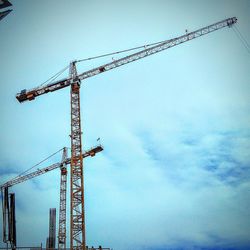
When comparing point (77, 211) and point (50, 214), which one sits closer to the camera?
point (77, 211)

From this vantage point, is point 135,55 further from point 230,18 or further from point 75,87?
point 230,18

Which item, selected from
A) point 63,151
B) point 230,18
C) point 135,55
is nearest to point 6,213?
point 63,151

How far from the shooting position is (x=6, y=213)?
115 ft

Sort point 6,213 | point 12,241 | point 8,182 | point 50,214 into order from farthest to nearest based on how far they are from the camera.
A: 1. point 8,182
2. point 50,214
3. point 6,213
4. point 12,241

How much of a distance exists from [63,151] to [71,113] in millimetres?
21615

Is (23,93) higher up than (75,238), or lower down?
higher up

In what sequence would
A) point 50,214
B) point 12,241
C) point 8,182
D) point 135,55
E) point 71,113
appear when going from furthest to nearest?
point 8,182 → point 50,214 → point 135,55 → point 71,113 → point 12,241

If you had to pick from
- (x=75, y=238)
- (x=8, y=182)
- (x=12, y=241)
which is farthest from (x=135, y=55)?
(x=8, y=182)

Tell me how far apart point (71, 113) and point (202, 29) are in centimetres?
2571

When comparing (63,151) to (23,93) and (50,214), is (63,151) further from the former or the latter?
(23,93)

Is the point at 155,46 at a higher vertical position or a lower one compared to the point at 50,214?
higher

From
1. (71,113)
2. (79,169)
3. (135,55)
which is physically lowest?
(79,169)

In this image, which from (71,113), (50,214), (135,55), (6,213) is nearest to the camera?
(6,213)

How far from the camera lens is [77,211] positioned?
109 feet
